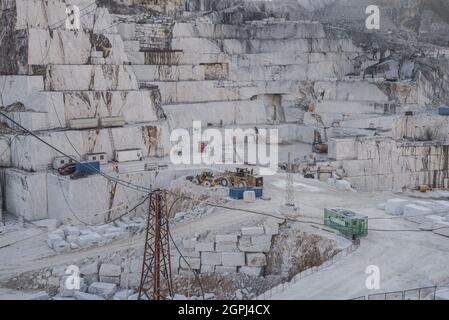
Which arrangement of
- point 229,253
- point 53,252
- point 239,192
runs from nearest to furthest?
point 229,253 → point 53,252 → point 239,192

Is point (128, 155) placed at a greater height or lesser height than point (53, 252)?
greater

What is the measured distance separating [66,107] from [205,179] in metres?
9.49

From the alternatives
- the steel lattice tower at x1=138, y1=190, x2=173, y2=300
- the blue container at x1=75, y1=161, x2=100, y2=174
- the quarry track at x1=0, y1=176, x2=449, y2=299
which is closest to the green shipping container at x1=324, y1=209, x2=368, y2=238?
the quarry track at x1=0, y1=176, x2=449, y2=299

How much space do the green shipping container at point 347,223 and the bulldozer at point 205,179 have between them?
7.57 m

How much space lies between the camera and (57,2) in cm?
3741

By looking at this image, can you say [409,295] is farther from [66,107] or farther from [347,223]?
[66,107]

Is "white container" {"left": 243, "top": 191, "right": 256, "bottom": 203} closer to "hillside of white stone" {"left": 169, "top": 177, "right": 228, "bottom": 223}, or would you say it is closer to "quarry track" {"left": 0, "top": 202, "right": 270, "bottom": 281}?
"hillside of white stone" {"left": 169, "top": 177, "right": 228, "bottom": 223}

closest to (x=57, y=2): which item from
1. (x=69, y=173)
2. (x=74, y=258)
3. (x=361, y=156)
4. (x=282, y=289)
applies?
(x=69, y=173)

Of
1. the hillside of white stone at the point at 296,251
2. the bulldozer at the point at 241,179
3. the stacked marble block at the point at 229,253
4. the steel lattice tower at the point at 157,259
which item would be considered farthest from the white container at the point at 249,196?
the steel lattice tower at the point at 157,259

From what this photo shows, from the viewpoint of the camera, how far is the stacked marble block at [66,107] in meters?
32.0

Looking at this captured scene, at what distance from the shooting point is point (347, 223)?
82.0 feet

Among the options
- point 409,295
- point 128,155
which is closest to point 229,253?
point 409,295

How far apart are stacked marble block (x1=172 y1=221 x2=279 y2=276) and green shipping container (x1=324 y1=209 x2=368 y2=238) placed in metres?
2.70

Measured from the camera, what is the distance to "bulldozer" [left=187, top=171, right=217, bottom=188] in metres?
31.8
